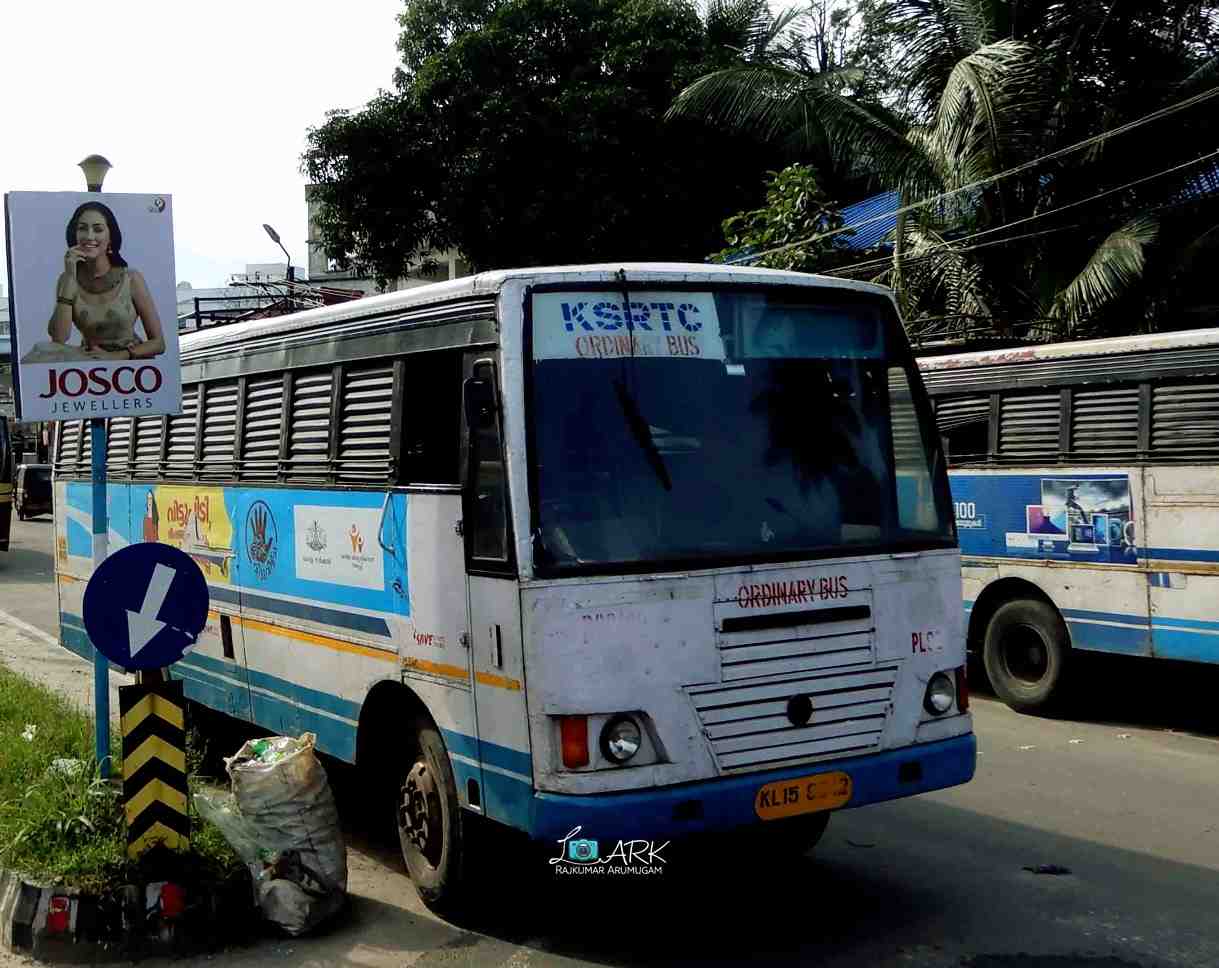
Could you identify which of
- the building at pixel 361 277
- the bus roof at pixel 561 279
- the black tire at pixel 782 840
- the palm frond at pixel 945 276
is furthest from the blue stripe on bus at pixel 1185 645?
the building at pixel 361 277

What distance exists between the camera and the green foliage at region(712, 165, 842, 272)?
693 inches

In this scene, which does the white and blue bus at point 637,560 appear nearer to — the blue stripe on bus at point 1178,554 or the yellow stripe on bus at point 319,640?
the yellow stripe on bus at point 319,640

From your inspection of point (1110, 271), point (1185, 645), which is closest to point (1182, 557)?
point (1185, 645)

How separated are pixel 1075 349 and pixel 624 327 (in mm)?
5824

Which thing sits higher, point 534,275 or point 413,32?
point 413,32

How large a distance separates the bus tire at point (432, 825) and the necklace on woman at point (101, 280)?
95.7 inches

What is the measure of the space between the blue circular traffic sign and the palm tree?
37.9ft

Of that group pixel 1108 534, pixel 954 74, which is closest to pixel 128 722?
pixel 1108 534

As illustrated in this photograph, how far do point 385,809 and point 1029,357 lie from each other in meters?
5.89

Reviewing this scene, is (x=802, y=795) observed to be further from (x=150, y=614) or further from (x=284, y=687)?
(x=284, y=687)

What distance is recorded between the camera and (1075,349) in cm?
1005

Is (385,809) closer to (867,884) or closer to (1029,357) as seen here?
(867,884)

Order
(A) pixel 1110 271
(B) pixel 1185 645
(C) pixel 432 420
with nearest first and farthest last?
(C) pixel 432 420 → (B) pixel 1185 645 → (A) pixel 1110 271

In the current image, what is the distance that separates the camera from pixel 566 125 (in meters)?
25.6
